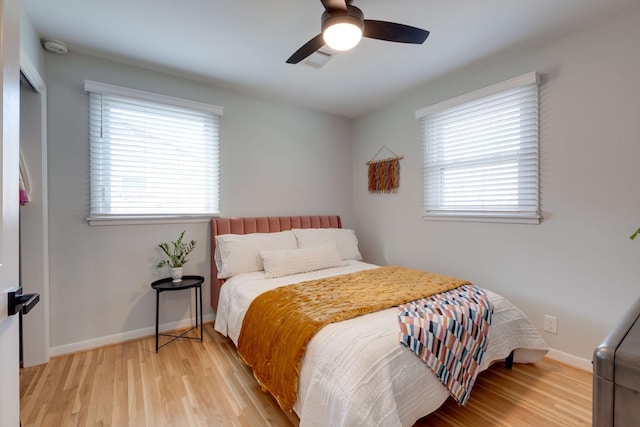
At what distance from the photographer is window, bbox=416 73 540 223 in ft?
7.89

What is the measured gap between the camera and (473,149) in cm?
279

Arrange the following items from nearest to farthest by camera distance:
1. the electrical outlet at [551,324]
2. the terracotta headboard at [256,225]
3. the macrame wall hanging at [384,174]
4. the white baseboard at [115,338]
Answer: the electrical outlet at [551,324]
the white baseboard at [115,338]
the terracotta headboard at [256,225]
the macrame wall hanging at [384,174]

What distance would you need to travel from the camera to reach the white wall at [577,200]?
1.98 metres

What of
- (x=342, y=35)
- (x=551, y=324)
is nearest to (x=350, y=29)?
(x=342, y=35)

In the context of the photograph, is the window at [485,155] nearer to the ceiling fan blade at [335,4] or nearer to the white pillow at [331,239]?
the white pillow at [331,239]

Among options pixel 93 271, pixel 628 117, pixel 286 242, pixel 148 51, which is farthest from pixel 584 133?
pixel 93 271

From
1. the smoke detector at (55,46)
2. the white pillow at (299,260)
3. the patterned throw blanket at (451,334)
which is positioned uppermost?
the smoke detector at (55,46)

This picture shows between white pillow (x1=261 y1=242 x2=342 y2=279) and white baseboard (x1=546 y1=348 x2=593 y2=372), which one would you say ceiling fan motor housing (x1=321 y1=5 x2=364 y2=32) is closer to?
white pillow (x1=261 y1=242 x2=342 y2=279)

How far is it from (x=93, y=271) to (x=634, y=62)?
4.36 m

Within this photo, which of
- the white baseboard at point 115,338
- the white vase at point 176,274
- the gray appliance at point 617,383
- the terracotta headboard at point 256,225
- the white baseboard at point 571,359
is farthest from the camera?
the terracotta headboard at point 256,225

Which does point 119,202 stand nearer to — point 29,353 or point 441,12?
point 29,353

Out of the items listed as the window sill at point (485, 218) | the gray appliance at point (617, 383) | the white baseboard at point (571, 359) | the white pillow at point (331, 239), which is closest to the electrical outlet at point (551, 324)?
the white baseboard at point (571, 359)

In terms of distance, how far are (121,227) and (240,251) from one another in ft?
3.50

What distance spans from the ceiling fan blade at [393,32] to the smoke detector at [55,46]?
2.35 metres
